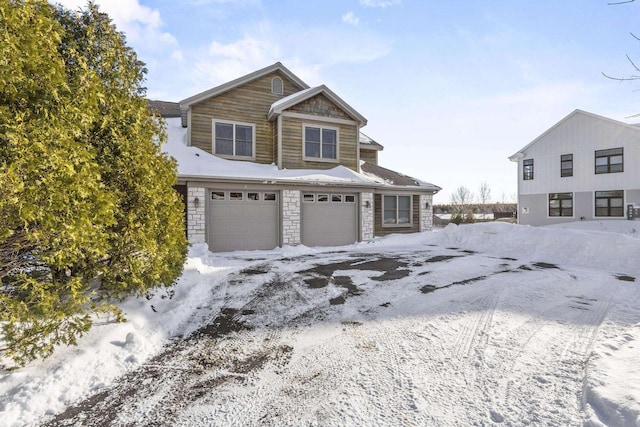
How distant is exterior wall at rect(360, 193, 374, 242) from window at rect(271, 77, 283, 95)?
615cm

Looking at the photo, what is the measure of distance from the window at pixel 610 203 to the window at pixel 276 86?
2004 cm

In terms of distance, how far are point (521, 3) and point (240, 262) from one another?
30.7 ft

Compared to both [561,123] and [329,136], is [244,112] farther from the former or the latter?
[561,123]

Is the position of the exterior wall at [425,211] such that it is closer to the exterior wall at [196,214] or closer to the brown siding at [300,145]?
the brown siding at [300,145]

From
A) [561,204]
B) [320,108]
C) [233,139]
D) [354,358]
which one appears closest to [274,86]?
[320,108]

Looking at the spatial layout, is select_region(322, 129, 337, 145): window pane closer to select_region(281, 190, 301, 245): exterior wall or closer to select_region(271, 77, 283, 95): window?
select_region(271, 77, 283, 95): window

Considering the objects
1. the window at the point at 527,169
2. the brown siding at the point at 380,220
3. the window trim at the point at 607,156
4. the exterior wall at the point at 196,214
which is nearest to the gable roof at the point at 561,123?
the window at the point at 527,169

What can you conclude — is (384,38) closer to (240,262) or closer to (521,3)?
(521,3)

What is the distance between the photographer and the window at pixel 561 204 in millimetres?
19297

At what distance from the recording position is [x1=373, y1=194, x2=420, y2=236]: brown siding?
572 inches

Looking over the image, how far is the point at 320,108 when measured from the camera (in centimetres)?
1331

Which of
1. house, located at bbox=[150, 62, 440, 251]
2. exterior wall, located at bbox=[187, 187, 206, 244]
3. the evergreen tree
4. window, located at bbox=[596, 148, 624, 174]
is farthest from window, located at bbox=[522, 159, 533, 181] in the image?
the evergreen tree

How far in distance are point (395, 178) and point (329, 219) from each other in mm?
5054

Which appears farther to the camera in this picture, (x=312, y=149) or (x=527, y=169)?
(x=527, y=169)
